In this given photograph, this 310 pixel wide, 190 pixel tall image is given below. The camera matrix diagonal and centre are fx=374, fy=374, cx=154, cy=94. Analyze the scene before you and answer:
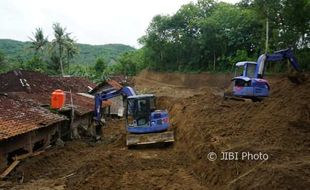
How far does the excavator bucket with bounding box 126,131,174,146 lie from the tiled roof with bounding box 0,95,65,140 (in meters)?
3.85

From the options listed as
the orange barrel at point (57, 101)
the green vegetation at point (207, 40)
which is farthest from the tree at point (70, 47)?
the orange barrel at point (57, 101)

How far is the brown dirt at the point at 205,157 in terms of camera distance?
9.70m

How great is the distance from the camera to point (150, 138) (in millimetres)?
17703

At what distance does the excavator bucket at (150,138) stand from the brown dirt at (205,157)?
41 cm

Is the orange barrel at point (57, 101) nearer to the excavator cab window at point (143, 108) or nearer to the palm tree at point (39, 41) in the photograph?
the excavator cab window at point (143, 108)

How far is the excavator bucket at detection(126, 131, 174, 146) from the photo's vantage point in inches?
697

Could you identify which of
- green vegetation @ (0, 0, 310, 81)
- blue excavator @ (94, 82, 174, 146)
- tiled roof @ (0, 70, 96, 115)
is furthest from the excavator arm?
green vegetation @ (0, 0, 310, 81)

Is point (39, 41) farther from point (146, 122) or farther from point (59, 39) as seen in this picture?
point (146, 122)

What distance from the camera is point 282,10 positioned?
29.8 m

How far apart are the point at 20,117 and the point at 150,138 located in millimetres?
5942

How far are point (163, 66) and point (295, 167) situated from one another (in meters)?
47.4

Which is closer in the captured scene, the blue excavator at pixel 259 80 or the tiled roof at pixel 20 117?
the tiled roof at pixel 20 117

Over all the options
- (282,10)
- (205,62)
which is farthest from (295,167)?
(205,62)

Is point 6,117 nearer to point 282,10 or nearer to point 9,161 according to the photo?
point 9,161
